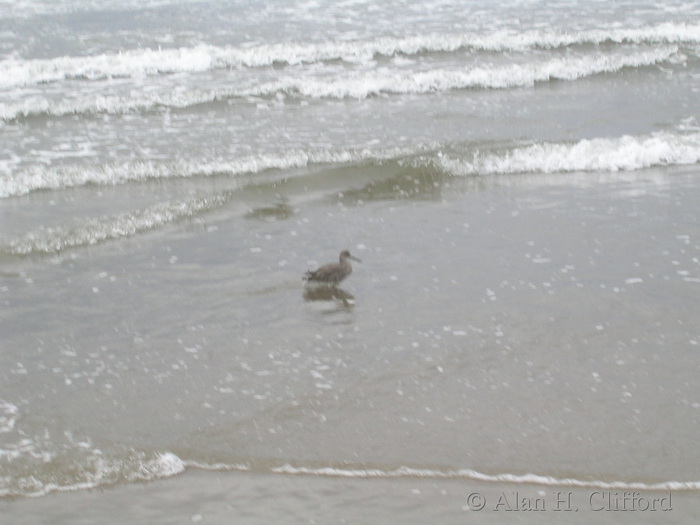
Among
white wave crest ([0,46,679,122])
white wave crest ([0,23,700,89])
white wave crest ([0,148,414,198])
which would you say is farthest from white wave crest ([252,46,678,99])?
white wave crest ([0,148,414,198])

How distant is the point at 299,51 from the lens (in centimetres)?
1962

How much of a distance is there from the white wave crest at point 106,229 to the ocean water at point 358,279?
42 mm

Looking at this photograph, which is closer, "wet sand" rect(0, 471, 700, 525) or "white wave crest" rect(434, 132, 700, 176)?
"wet sand" rect(0, 471, 700, 525)

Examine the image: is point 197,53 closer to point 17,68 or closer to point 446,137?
point 17,68

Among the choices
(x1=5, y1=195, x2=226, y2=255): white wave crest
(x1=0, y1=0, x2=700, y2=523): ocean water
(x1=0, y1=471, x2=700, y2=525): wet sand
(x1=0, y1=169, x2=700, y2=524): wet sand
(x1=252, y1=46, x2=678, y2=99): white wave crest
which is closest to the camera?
(x1=0, y1=471, x2=700, y2=525): wet sand

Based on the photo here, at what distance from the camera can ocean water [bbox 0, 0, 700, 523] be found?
19.3 ft

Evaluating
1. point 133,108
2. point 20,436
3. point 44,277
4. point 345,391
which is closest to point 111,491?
point 20,436

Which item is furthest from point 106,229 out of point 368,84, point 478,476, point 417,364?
point 368,84

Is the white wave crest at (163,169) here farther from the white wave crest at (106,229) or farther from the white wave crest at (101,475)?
the white wave crest at (101,475)

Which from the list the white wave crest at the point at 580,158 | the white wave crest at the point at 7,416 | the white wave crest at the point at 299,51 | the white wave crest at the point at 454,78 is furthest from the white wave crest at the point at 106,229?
the white wave crest at the point at 299,51

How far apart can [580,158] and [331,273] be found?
17.4 feet

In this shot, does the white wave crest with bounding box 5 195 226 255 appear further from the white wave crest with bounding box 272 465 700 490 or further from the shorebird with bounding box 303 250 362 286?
the white wave crest with bounding box 272 465 700 490

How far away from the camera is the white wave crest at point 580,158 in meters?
11.9

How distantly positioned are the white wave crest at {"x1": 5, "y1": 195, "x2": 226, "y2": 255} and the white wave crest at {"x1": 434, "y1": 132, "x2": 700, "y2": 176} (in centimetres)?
329
